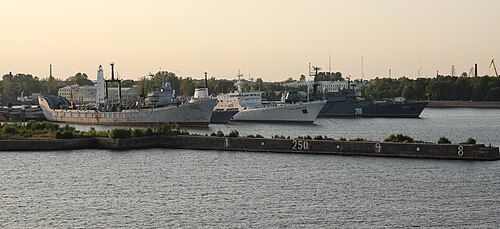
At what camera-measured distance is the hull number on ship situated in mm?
61594

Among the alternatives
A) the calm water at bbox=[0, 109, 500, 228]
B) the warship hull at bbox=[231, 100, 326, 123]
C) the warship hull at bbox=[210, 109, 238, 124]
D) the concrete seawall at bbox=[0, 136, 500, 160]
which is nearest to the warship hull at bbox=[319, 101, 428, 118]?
the warship hull at bbox=[231, 100, 326, 123]

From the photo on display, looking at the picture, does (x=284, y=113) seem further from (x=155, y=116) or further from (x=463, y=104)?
(x=463, y=104)

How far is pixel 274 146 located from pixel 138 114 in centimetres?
4841

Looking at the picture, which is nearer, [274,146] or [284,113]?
[274,146]

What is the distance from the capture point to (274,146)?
206ft

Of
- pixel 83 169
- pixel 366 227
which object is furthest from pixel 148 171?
pixel 366 227

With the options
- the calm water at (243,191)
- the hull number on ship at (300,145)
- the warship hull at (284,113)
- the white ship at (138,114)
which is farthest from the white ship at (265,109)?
the hull number on ship at (300,145)

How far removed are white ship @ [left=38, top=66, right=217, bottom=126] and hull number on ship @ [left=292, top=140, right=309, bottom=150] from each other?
1710 inches

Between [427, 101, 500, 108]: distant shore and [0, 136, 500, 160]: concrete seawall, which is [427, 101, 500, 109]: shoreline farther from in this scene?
[0, 136, 500, 160]: concrete seawall

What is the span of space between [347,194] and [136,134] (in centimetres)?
2852

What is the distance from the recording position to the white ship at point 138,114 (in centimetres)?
10506

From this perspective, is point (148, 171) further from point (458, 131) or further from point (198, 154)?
point (458, 131)

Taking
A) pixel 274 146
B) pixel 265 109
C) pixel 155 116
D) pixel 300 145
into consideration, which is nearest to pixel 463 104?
pixel 265 109

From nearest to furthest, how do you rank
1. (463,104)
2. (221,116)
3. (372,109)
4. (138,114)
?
(138,114) < (221,116) < (372,109) < (463,104)
